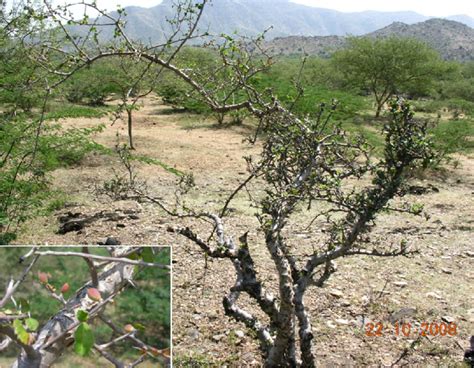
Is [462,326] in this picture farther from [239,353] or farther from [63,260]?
[63,260]

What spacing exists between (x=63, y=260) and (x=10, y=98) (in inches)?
209

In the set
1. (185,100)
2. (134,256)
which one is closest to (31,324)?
(134,256)

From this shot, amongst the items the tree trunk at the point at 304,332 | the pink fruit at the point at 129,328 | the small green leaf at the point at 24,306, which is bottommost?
the tree trunk at the point at 304,332

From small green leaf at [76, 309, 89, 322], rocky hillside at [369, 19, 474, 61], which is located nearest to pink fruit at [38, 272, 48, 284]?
small green leaf at [76, 309, 89, 322]

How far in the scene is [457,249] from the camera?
601cm

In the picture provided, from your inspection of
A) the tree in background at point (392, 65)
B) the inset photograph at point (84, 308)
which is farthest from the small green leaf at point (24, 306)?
the tree in background at point (392, 65)

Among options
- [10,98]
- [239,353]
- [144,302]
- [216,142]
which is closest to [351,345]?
[239,353]

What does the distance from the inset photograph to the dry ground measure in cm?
160

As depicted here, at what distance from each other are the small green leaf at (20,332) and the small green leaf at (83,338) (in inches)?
4.9

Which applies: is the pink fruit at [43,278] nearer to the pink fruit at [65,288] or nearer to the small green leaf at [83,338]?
the pink fruit at [65,288]

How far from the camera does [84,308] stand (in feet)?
4.65

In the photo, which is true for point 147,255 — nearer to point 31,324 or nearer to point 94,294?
point 94,294
